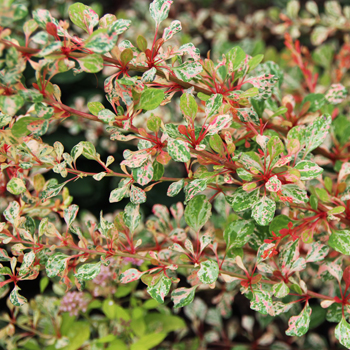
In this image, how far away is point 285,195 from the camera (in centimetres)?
54

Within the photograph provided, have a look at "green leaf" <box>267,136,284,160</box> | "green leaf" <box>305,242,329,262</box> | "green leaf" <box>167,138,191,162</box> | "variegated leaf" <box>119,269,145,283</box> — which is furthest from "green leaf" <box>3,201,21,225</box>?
"green leaf" <box>305,242,329,262</box>

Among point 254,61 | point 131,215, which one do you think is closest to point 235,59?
point 254,61

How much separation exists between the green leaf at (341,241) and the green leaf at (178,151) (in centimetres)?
33

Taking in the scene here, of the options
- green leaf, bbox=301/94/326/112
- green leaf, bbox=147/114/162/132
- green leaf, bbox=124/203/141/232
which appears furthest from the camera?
green leaf, bbox=301/94/326/112

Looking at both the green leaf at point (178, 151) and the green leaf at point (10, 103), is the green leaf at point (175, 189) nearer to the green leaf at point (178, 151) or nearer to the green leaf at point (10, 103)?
the green leaf at point (178, 151)

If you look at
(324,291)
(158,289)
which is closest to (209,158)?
(158,289)

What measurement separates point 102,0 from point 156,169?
53.9 inches

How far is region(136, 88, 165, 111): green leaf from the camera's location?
18.9 inches

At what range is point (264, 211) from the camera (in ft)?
1.68

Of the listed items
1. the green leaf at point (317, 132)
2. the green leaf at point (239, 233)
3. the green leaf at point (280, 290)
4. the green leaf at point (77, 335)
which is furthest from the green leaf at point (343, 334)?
Result: the green leaf at point (77, 335)

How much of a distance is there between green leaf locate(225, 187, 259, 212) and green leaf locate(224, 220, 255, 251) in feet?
0.25

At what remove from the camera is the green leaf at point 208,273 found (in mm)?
514

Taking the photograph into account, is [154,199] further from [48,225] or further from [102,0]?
[102,0]

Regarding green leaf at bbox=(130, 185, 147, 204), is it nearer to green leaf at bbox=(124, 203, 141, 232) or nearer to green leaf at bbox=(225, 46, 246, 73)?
green leaf at bbox=(124, 203, 141, 232)
